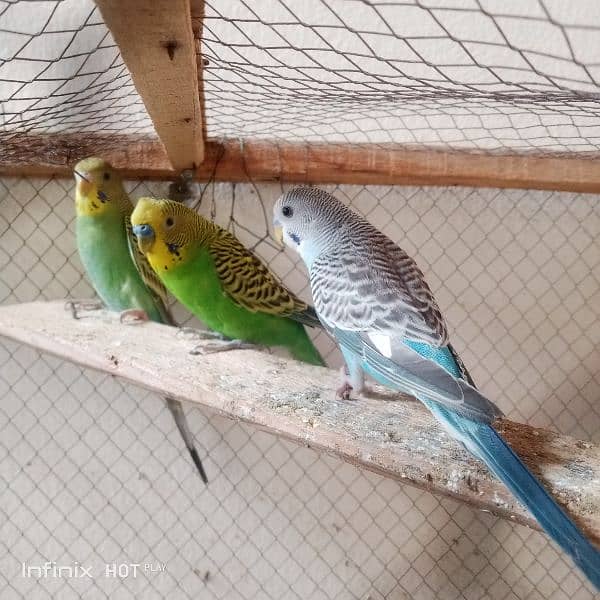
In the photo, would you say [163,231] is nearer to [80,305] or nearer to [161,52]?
[80,305]

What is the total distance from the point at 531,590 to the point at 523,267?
130cm

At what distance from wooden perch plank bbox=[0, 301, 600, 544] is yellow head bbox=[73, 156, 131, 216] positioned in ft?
1.15

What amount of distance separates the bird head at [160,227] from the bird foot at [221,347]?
259 mm

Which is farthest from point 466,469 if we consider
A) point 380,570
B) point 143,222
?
point 380,570

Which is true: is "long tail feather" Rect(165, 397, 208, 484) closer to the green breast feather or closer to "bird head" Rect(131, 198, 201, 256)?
the green breast feather

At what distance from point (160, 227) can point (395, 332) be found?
0.74 meters

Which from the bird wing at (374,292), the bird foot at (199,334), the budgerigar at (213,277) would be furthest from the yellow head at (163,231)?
the bird wing at (374,292)

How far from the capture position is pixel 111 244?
162 centimetres

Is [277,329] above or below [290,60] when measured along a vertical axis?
below

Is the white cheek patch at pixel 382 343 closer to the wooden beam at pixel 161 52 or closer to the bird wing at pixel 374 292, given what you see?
the bird wing at pixel 374 292

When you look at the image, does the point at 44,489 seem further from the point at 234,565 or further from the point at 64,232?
the point at 64,232

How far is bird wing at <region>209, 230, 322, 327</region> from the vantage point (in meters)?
1.44

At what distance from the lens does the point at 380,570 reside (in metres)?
2.17

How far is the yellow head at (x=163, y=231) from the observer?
4.53 ft
